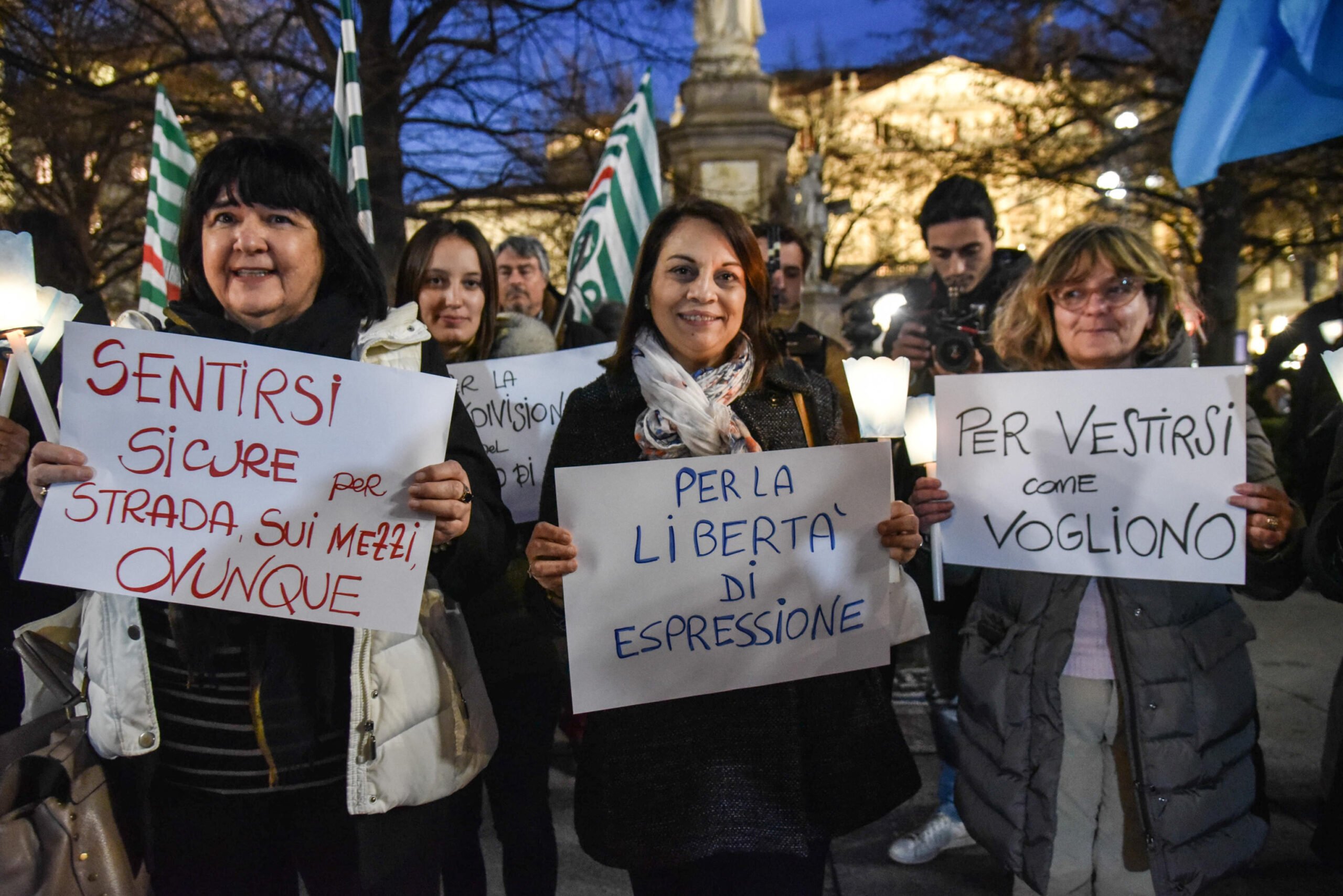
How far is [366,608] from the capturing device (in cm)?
183

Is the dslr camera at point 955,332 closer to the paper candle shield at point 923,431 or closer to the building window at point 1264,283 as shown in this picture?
the paper candle shield at point 923,431

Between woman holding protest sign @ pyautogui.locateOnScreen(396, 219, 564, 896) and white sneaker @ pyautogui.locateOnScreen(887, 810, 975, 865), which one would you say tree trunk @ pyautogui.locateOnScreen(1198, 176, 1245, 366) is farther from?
woman holding protest sign @ pyautogui.locateOnScreen(396, 219, 564, 896)

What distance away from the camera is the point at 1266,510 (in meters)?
1.95

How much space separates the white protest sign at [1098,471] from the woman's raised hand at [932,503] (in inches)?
0.9

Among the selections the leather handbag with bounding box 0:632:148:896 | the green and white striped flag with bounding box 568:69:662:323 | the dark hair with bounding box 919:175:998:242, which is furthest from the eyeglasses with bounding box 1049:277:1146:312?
the green and white striped flag with bounding box 568:69:662:323

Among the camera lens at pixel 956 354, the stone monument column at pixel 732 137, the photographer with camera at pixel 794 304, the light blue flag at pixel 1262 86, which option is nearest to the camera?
the light blue flag at pixel 1262 86

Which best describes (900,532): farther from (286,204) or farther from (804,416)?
(286,204)

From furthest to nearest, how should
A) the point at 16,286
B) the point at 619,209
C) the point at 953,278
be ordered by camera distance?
the point at 619,209, the point at 953,278, the point at 16,286

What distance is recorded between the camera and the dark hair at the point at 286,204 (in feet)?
6.45

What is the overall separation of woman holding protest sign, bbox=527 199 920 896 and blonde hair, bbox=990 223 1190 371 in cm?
56

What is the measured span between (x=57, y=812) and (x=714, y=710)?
1.27 metres

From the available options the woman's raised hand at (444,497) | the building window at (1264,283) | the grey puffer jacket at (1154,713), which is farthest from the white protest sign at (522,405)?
the building window at (1264,283)

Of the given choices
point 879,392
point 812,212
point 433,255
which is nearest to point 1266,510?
point 879,392

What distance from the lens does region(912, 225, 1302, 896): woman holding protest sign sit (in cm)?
197
